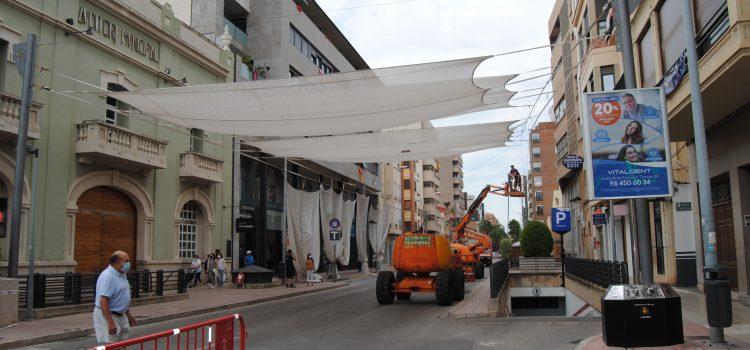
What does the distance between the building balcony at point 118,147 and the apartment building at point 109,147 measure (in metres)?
0.04

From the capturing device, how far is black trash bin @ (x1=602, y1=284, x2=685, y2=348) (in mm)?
7863

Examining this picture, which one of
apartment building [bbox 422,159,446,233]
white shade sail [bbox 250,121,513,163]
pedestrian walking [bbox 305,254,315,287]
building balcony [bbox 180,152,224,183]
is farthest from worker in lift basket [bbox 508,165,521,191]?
apartment building [bbox 422,159,446,233]

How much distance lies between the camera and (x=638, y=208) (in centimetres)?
961

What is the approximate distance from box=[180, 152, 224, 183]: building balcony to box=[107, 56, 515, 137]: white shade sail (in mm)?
9022

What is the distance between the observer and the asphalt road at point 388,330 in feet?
33.4

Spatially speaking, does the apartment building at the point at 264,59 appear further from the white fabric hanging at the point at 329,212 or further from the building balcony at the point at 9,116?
the building balcony at the point at 9,116

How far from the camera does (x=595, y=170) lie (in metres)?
9.24

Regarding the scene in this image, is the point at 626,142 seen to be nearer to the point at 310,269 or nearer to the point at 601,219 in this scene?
the point at 601,219

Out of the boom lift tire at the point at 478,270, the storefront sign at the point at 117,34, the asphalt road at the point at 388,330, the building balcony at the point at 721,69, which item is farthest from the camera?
the boom lift tire at the point at 478,270

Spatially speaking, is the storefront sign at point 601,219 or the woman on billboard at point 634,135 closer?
the woman on billboard at point 634,135

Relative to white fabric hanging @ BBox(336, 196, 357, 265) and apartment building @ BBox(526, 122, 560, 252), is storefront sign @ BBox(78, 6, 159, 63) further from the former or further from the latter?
apartment building @ BBox(526, 122, 560, 252)

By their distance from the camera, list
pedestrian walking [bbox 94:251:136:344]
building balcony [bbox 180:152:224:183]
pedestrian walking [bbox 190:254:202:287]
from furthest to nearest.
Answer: building balcony [bbox 180:152:224:183], pedestrian walking [bbox 190:254:202:287], pedestrian walking [bbox 94:251:136:344]

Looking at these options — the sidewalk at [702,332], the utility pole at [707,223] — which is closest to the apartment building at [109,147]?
the sidewalk at [702,332]

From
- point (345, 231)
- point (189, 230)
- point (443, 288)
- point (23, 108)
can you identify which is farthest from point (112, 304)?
A: point (345, 231)
